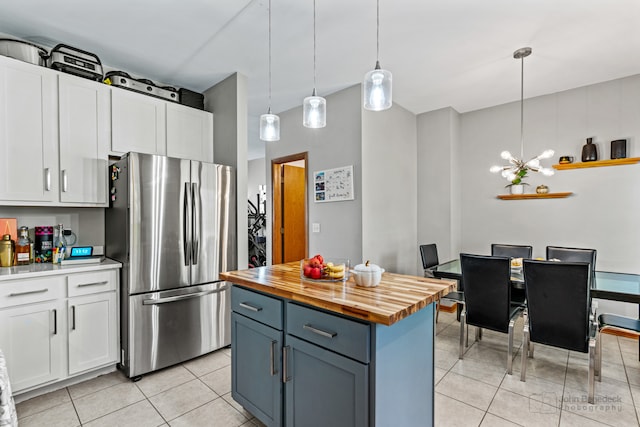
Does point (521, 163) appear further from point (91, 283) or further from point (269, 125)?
point (91, 283)

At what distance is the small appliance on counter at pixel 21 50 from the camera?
2.33 meters

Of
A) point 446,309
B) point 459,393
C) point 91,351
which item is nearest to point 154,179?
point 91,351

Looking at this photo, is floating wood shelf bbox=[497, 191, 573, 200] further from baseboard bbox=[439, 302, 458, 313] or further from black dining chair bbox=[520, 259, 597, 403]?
black dining chair bbox=[520, 259, 597, 403]

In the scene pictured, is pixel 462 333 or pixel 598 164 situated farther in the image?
pixel 598 164

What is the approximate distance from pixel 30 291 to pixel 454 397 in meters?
3.11

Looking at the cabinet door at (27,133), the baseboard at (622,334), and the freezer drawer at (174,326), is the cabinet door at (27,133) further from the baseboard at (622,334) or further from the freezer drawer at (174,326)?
the baseboard at (622,334)

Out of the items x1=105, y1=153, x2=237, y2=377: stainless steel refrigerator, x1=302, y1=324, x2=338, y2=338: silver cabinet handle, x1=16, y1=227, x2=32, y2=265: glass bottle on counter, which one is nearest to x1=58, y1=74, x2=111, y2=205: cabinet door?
x1=105, y1=153, x2=237, y2=377: stainless steel refrigerator

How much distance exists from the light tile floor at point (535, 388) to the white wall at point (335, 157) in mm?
1510

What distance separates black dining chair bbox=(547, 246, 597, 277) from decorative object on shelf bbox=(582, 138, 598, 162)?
110cm

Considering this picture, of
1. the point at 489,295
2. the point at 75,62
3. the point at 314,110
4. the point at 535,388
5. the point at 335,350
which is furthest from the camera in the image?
the point at 489,295

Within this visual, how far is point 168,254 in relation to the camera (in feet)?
8.52

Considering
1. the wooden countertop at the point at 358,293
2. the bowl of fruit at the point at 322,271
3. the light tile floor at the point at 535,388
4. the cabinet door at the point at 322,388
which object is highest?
the bowl of fruit at the point at 322,271

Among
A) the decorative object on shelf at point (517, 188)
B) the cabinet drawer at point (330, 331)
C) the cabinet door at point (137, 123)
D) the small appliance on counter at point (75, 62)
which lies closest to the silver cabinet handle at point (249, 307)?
the cabinet drawer at point (330, 331)

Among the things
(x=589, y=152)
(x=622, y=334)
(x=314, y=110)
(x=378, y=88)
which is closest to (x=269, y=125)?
(x=314, y=110)
